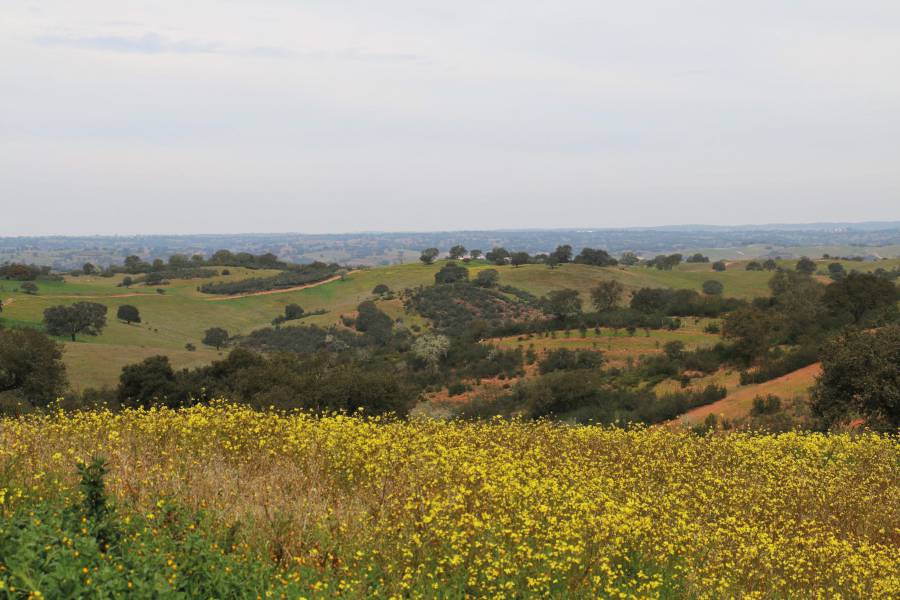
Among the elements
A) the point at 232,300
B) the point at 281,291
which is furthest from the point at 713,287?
the point at 232,300

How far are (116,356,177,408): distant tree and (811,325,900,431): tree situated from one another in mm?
21313

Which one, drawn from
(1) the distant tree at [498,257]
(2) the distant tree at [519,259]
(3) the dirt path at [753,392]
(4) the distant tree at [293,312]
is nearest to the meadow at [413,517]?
(3) the dirt path at [753,392]

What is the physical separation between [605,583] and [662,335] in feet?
159

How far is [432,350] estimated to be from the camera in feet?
174

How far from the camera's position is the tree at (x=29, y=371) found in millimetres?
30891

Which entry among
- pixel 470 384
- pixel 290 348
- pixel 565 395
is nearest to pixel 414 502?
pixel 565 395

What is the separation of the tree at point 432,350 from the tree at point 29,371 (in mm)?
25636

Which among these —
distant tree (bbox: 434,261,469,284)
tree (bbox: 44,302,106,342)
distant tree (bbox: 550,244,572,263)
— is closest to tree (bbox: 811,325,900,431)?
tree (bbox: 44,302,106,342)

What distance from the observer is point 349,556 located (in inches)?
287

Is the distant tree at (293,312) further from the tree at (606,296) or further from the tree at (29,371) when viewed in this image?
the tree at (29,371)

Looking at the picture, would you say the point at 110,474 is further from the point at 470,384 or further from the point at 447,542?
the point at 470,384

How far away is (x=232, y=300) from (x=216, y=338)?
84.8 feet

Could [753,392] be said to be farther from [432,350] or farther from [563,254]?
[563,254]

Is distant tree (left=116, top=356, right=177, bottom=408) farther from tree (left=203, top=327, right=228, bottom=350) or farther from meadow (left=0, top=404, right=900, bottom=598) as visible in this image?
tree (left=203, top=327, right=228, bottom=350)
